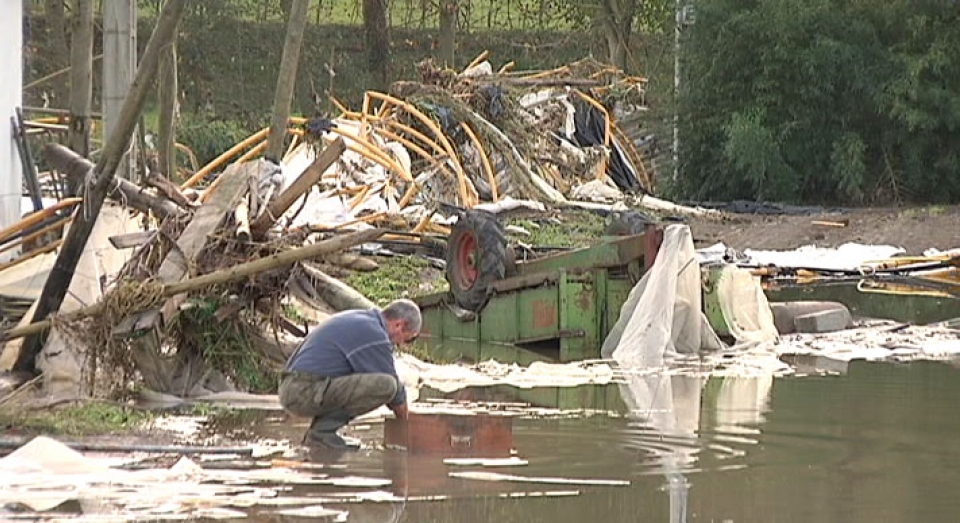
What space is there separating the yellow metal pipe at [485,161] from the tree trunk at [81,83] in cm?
1230

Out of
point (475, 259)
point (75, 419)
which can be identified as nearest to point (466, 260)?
point (475, 259)

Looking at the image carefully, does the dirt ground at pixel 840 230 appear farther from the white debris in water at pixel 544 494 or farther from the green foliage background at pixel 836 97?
the white debris in water at pixel 544 494

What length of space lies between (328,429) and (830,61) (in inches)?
970

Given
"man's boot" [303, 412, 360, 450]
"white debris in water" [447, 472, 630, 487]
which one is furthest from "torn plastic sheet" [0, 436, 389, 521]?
"man's boot" [303, 412, 360, 450]

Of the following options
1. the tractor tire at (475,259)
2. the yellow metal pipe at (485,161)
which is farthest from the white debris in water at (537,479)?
the yellow metal pipe at (485,161)

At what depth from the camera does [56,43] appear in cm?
4391

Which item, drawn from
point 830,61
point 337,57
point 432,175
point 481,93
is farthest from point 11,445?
point 337,57

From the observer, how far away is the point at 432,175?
31.4m

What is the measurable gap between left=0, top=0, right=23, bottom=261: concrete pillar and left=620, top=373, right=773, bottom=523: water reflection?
8115mm

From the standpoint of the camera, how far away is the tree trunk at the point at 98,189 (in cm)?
1409

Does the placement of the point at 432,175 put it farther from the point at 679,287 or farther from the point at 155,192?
the point at 155,192

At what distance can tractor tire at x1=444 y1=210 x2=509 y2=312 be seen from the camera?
19828 millimetres

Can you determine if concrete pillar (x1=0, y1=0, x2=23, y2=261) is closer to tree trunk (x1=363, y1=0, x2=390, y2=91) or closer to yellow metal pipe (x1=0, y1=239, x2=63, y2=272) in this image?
yellow metal pipe (x1=0, y1=239, x2=63, y2=272)

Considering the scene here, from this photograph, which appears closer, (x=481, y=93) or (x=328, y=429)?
(x=328, y=429)
